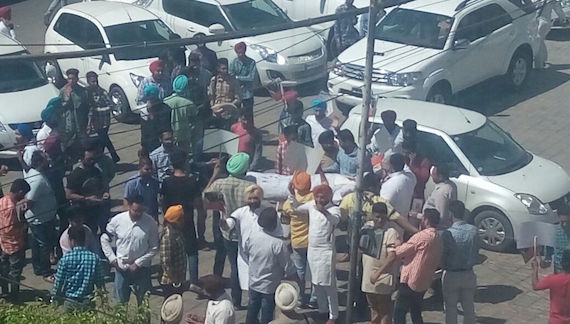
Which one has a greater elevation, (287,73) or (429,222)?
(429,222)

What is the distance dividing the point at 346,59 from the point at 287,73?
4.10 feet

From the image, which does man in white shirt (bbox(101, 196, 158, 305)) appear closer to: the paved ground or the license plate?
the paved ground

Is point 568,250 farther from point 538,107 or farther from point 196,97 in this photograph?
point 538,107

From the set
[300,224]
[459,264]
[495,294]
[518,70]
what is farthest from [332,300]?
[518,70]

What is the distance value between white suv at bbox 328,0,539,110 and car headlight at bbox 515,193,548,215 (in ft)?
14.6

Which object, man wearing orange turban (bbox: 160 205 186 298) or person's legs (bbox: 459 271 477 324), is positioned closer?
person's legs (bbox: 459 271 477 324)

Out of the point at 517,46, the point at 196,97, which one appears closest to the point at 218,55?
the point at 196,97

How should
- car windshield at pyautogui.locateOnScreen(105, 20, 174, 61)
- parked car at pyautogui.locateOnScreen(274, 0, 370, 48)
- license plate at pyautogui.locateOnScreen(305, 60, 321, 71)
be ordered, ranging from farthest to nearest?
parked car at pyautogui.locateOnScreen(274, 0, 370, 48)
license plate at pyautogui.locateOnScreen(305, 60, 321, 71)
car windshield at pyautogui.locateOnScreen(105, 20, 174, 61)

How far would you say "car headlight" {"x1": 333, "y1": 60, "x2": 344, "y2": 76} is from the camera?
1869 cm

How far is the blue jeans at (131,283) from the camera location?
11.7m

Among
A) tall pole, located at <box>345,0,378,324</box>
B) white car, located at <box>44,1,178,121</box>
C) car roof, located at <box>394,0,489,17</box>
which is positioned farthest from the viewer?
car roof, located at <box>394,0,489,17</box>

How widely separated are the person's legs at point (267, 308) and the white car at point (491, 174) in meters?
3.30

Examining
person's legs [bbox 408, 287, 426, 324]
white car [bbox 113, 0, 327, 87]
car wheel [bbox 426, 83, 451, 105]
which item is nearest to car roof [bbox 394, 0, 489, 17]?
car wheel [bbox 426, 83, 451, 105]

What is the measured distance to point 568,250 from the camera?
10.6 meters
